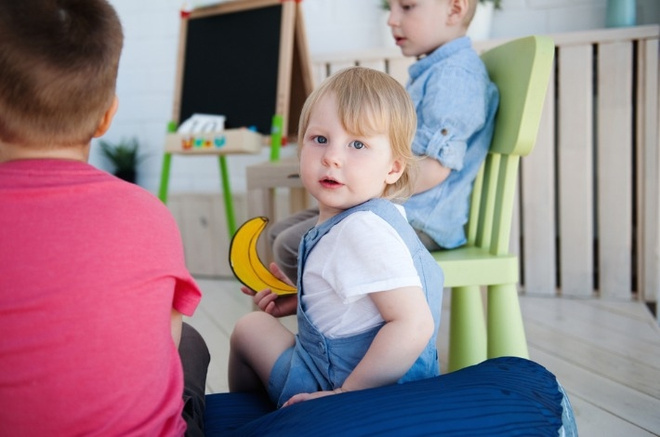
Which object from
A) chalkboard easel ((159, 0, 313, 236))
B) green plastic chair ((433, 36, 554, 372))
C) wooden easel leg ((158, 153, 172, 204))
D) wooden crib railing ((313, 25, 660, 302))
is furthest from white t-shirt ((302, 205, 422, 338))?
wooden easel leg ((158, 153, 172, 204))

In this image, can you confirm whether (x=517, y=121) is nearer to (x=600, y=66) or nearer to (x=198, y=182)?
(x=600, y=66)

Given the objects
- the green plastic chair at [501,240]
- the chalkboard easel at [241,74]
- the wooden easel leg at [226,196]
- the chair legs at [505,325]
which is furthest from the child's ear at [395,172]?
the wooden easel leg at [226,196]

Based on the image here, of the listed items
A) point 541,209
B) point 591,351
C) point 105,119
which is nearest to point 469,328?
point 591,351

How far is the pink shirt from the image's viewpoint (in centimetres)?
65

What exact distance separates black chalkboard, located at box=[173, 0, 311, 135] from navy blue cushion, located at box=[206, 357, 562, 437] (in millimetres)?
1723

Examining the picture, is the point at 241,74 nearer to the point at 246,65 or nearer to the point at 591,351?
the point at 246,65

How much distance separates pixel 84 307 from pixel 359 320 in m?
0.39

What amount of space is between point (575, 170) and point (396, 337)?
1.82 meters

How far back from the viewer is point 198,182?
315 cm

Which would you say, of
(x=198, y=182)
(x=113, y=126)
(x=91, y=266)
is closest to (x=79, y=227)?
(x=91, y=266)

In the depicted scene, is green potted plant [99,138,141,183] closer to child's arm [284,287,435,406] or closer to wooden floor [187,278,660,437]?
wooden floor [187,278,660,437]

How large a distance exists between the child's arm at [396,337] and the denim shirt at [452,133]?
62 centimetres

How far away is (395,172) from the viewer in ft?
3.35

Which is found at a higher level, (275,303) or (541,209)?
(541,209)
